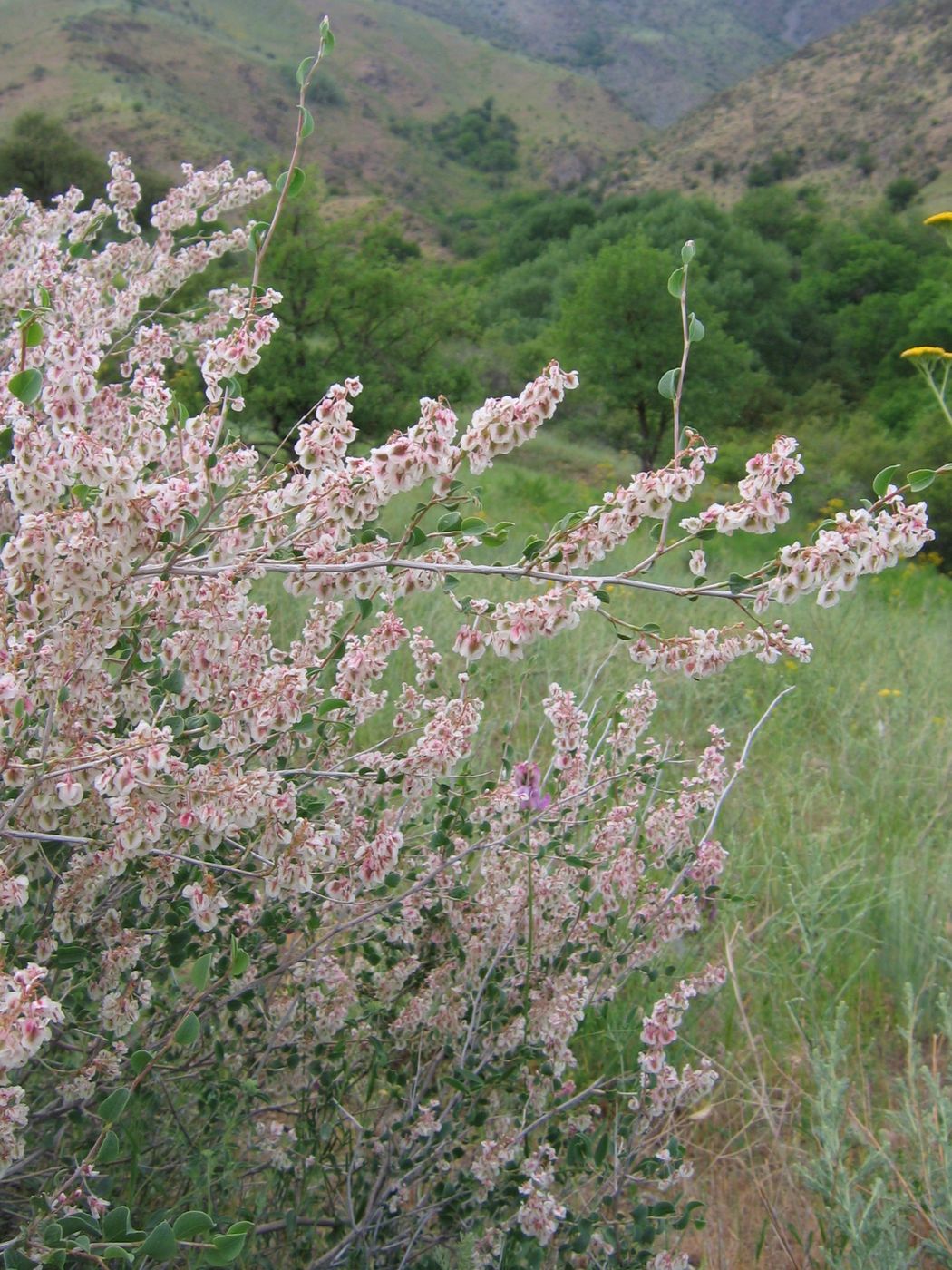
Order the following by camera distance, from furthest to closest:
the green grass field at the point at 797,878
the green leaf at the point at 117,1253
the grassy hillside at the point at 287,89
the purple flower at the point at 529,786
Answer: the grassy hillside at the point at 287,89, the green grass field at the point at 797,878, the purple flower at the point at 529,786, the green leaf at the point at 117,1253

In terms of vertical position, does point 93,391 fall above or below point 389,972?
above

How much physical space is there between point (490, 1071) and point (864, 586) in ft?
24.4

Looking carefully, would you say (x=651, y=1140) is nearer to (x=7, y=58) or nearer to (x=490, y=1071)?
(x=490, y=1071)

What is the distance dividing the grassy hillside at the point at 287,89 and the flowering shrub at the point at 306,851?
117 ft

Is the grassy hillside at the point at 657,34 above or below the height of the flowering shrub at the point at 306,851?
above

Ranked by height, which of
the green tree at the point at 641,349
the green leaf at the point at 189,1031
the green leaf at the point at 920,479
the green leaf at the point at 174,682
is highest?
the green leaf at the point at 920,479

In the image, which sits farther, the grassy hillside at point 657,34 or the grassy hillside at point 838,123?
the grassy hillside at point 657,34

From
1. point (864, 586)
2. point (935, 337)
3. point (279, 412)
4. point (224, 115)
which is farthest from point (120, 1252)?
point (224, 115)

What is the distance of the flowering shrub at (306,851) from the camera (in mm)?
1283

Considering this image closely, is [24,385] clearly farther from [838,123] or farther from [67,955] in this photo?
[838,123]

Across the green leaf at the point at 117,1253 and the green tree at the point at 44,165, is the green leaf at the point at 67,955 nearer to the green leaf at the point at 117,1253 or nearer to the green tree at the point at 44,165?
the green leaf at the point at 117,1253

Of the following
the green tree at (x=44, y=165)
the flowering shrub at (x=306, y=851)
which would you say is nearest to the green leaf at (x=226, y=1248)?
the flowering shrub at (x=306, y=851)

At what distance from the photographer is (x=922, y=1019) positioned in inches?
105

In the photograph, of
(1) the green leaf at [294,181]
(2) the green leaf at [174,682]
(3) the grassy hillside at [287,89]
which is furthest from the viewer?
(3) the grassy hillside at [287,89]
